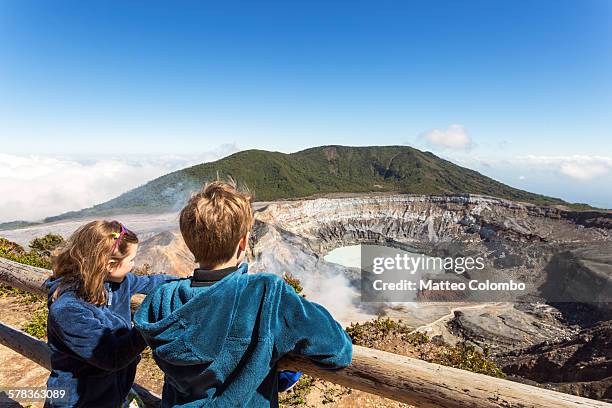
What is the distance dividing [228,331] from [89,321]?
1.12 meters

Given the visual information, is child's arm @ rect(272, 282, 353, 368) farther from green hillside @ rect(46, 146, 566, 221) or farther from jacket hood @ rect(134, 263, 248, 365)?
green hillside @ rect(46, 146, 566, 221)

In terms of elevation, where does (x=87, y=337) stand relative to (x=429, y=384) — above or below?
above

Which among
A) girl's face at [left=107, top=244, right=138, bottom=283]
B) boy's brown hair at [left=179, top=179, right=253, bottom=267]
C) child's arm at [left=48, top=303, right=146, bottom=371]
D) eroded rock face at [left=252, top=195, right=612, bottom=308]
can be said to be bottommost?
eroded rock face at [left=252, top=195, right=612, bottom=308]

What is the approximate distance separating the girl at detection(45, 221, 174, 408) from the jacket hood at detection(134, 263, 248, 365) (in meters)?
0.79

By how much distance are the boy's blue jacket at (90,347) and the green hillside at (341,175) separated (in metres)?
74.2

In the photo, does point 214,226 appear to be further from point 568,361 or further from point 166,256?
point 166,256

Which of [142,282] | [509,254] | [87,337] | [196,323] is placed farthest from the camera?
[509,254]

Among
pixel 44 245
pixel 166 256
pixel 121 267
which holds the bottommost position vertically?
pixel 166 256

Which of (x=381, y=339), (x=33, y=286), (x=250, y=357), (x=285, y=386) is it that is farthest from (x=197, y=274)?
(x=381, y=339)

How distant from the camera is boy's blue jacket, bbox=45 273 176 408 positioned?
219cm

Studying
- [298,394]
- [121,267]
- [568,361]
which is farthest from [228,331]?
[568,361]

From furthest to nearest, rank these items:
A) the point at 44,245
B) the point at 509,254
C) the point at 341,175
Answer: the point at 341,175, the point at 509,254, the point at 44,245

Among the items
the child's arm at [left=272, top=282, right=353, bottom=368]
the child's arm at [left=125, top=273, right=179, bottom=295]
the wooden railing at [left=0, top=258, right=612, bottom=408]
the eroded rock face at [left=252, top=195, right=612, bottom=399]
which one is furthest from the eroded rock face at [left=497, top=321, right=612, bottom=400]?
the child's arm at [left=272, top=282, right=353, bottom=368]

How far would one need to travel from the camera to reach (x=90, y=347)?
2.19 m
